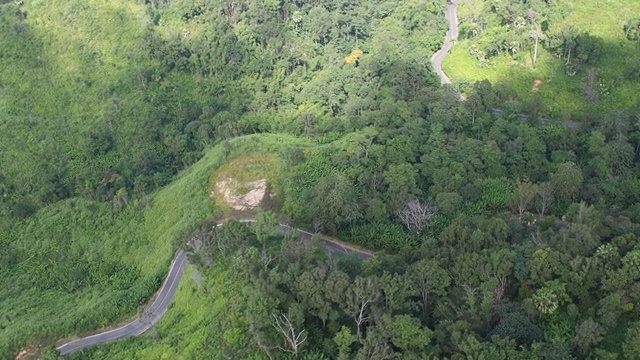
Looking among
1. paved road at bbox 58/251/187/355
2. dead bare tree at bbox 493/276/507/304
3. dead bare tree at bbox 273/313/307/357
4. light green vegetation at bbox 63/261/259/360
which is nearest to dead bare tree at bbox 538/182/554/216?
dead bare tree at bbox 493/276/507/304

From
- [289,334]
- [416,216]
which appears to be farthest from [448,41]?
[289,334]

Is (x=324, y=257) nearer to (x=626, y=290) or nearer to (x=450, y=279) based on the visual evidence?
(x=450, y=279)

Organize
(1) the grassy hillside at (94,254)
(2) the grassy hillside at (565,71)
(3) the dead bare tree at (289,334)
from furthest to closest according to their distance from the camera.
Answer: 1. (2) the grassy hillside at (565,71)
2. (1) the grassy hillside at (94,254)
3. (3) the dead bare tree at (289,334)

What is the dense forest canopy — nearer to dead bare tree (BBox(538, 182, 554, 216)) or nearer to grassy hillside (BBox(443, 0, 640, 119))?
dead bare tree (BBox(538, 182, 554, 216))

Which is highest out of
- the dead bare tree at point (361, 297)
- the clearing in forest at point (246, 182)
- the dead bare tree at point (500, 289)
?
the dead bare tree at point (361, 297)

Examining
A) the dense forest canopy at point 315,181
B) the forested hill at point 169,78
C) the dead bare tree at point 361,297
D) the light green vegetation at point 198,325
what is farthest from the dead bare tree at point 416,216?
the forested hill at point 169,78

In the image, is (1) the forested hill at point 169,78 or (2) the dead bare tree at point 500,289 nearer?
(2) the dead bare tree at point 500,289

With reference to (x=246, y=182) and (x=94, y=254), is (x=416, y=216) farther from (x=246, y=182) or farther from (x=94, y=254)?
(x=94, y=254)

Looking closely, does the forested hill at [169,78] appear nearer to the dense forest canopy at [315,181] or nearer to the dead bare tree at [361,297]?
the dense forest canopy at [315,181]
